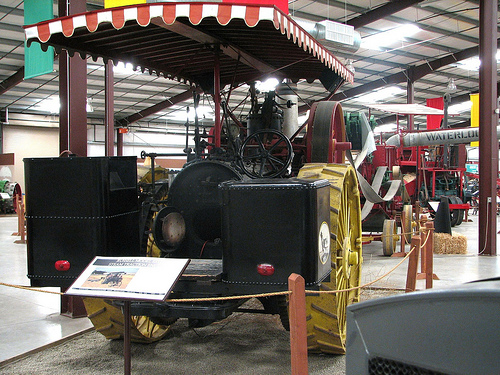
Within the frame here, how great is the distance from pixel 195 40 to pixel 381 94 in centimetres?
2020

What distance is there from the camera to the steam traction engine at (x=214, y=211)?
2.62 metres

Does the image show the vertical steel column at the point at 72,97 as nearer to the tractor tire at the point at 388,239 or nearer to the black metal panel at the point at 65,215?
the black metal panel at the point at 65,215

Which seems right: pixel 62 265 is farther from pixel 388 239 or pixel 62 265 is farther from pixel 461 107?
→ pixel 461 107

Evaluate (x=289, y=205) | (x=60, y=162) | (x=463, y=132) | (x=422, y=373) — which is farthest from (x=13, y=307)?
(x=463, y=132)

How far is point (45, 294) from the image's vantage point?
240 inches

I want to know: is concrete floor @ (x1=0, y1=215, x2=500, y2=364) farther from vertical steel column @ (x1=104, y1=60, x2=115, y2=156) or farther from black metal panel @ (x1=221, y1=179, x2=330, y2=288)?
vertical steel column @ (x1=104, y1=60, x2=115, y2=156)

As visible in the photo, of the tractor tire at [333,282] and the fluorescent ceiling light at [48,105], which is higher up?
the fluorescent ceiling light at [48,105]

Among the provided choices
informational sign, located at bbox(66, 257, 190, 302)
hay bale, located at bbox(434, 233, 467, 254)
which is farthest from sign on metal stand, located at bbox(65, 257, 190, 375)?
hay bale, located at bbox(434, 233, 467, 254)

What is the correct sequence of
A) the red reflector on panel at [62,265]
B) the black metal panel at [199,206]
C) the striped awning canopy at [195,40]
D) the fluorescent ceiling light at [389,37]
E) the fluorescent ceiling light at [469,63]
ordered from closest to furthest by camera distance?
the striped awning canopy at [195,40], the red reflector on panel at [62,265], the black metal panel at [199,206], the fluorescent ceiling light at [389,37], the fluorescent ceiling light at [469,63]

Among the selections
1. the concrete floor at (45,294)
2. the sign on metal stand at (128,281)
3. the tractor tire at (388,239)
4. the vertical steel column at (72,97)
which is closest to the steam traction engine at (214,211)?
the sign on metal stand at (128,281)

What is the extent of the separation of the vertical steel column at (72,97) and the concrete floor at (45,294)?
174 cm

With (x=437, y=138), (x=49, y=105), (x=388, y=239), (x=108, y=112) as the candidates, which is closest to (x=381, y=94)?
(x=437, y=138)

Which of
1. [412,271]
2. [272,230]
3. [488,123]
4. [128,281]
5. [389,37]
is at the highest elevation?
[389,37]

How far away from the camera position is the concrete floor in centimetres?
421
